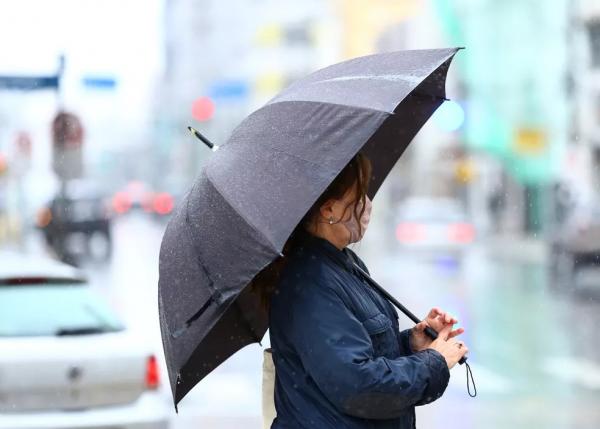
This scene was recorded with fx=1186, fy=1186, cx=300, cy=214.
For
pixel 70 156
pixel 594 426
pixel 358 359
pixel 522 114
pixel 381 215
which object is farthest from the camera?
pixel 522 114

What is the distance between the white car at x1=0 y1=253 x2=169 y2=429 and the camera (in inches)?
249

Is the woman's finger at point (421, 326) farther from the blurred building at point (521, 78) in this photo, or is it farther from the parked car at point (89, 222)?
the blurred building at point (521, 78)

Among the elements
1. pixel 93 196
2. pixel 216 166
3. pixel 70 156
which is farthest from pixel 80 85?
pixel 93 196

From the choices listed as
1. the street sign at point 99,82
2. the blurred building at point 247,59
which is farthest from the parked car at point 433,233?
the blurred building at point 247,59

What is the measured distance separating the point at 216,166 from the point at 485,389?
26.2ft

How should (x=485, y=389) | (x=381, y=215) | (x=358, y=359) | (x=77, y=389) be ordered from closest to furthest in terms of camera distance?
(x=358, y=359), (x=77, y=389), (x=485, y=389), (x=381, y=215)

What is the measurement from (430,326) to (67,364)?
11.5 feet

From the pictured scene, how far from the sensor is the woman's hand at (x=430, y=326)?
3.29m

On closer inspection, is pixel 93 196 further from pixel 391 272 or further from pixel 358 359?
pixel 358 359

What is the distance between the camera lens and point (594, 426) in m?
9.10

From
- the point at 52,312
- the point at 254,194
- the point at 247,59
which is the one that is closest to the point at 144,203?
the point at 247,59

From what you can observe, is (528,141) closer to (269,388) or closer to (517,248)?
(517,248)

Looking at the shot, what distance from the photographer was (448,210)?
33.1 m

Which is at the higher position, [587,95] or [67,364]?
[67,364]
